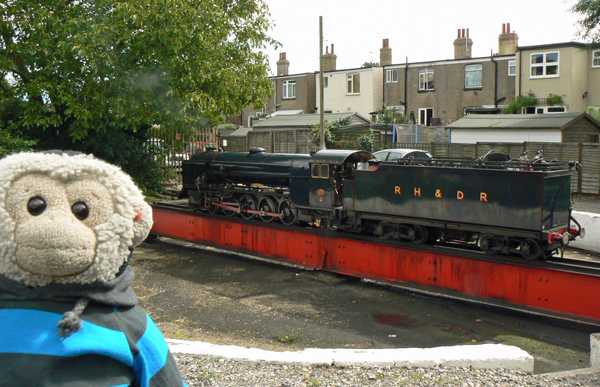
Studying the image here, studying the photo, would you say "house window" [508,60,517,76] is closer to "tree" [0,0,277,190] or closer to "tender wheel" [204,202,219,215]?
"tree" [0,0,277,190]

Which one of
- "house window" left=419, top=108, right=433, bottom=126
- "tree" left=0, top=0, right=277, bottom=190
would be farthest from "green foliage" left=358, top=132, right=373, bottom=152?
"house window" left=419, top=108, right=433, bottom=126

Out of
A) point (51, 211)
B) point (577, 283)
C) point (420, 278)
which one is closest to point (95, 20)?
point (420, 278)

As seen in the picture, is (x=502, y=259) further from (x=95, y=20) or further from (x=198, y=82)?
(x=95, y=20)

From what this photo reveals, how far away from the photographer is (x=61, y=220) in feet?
6.54

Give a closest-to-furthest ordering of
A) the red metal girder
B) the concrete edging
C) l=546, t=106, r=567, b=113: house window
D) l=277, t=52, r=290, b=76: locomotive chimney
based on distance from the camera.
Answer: the concrete edging < the red metal girder < l=546, t=106, r=567, b=113: house window < l=277, t=52, r=290, b=76: locomotive chimney

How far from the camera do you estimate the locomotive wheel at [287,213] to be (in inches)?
538

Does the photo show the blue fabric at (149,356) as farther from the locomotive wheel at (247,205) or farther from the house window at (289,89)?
the house window at (289,89)

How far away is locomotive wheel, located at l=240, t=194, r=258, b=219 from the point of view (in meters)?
14.6

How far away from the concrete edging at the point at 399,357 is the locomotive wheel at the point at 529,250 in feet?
15.5

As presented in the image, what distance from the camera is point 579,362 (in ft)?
24.7

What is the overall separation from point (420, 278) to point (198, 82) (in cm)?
857

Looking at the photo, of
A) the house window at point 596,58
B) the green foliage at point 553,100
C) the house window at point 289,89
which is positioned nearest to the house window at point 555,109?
the green foliage at point 553,100

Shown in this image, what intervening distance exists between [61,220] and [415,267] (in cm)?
927

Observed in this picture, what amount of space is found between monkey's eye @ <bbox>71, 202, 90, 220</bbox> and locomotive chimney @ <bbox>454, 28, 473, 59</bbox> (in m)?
42.8
